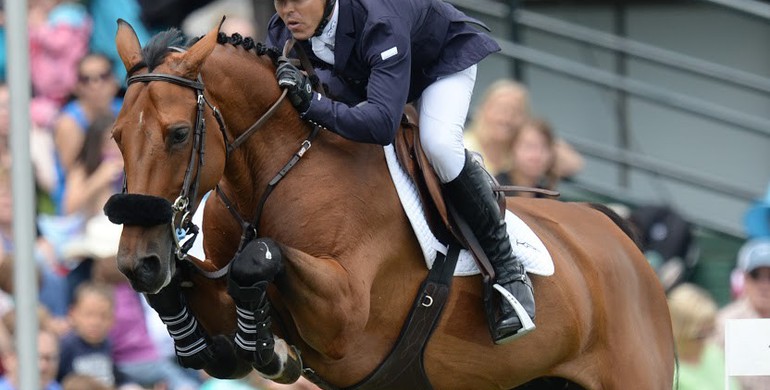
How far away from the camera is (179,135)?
494 cm

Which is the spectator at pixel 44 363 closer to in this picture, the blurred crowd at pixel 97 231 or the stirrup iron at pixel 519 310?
the blurred crowd at pixel 97 231

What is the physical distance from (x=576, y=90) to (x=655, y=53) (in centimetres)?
103

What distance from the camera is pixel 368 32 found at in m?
5.28

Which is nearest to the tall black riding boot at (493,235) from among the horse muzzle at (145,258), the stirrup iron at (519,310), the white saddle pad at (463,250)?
the stirrup iron at (519,310)

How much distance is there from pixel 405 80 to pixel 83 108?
303 cm

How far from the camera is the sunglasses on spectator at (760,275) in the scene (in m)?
7.68

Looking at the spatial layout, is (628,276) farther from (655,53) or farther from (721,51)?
(721,51)

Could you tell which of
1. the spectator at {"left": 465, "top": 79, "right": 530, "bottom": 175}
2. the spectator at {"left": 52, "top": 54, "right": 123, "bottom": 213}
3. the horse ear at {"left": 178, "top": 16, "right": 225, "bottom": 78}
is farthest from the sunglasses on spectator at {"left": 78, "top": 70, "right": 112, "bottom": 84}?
the horse ear at {"left": 178, "top": 16, "right": 225, "bottom": 78}

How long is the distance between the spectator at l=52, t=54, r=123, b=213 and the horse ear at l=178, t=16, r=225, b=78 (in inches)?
111

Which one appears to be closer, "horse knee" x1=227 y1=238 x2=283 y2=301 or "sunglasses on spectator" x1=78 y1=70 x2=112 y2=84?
"horse knee" x1=227 y1=238 x2=283 y2=301

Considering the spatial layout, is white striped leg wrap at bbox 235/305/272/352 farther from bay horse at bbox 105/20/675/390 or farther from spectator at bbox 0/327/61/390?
spectator at bbox 0/327/61/390

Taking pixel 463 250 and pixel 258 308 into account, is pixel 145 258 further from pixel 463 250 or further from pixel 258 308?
pixel 463 250

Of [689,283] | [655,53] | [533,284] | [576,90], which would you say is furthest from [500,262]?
[576,90]

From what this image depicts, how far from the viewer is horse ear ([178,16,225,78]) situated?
502cm
